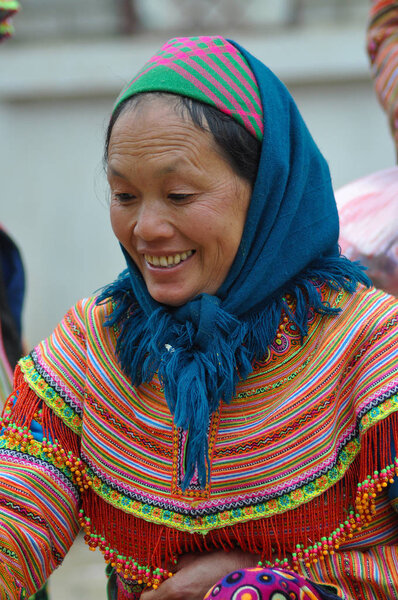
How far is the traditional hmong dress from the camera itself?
6.31 feet

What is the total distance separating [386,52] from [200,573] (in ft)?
6.58

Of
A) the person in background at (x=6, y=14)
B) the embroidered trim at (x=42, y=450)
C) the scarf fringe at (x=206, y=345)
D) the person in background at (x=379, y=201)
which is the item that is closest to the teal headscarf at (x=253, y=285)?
the scarf fringe at (x=206, y=345)

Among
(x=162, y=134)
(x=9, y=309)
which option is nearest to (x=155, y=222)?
(x=162, y=134)

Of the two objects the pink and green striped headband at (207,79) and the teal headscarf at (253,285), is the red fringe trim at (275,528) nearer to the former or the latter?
the teal headscarf at (253,285)

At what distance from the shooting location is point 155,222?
1864 millimetres

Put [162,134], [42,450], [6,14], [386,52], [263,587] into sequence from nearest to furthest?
1. [263,587]
2. [162,134]
3. [42,450]
4. [386,52]
5. [6,14]

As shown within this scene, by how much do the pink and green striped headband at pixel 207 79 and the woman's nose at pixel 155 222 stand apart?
26cm

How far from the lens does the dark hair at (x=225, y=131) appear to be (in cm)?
185

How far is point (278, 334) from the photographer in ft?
6.56

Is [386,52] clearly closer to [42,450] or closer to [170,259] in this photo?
[170,259]

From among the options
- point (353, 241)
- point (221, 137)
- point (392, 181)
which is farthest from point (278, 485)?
point (392, 181)

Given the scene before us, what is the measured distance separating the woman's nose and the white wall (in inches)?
198

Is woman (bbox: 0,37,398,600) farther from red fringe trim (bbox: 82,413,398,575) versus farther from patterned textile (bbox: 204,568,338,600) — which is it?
patterned textile (bbox: 204,568,338,600)

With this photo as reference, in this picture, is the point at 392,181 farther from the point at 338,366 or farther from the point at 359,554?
the point at 359,554
